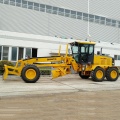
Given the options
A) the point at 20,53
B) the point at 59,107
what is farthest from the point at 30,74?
the point at 20,53

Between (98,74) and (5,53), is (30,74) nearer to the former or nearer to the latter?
(98,74)

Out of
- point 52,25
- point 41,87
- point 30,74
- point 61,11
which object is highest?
point 61,11

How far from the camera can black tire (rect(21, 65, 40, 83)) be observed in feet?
59.1

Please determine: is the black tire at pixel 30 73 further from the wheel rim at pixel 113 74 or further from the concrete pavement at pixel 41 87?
the wheel rim at pixel 113 74

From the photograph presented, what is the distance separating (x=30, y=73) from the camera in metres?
18.2

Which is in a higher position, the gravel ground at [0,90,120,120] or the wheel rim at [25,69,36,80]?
the wheel rim at [25,69,36,80]

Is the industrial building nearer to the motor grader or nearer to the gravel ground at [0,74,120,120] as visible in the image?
the motor grader

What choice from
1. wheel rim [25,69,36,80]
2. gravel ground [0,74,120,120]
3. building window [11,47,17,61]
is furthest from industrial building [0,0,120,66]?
gravel ground [0,74,120,120]

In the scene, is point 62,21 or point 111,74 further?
point 62,21

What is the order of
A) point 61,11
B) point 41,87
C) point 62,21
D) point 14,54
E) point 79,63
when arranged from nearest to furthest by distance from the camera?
point 41,87
point 79,63
point 14,54
point 62,21
point 61,11

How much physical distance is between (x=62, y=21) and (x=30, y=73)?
21.5 meters

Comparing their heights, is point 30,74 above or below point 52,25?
below

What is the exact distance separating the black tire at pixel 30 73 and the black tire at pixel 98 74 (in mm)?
4450

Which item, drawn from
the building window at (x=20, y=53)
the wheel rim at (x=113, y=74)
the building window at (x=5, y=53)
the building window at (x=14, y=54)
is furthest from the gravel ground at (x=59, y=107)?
the building window at (x=20, y=53)
